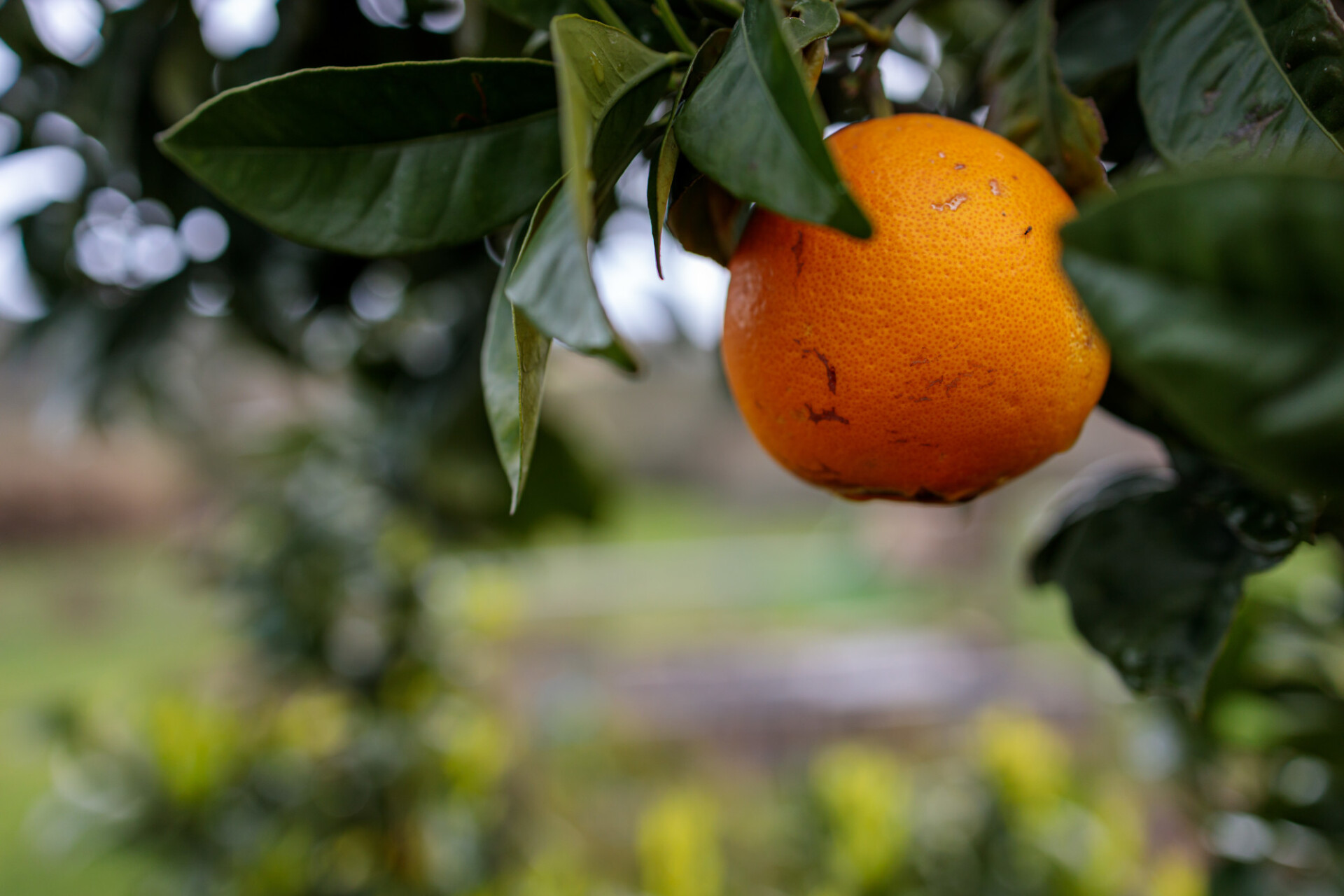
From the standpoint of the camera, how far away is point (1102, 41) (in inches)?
14.1

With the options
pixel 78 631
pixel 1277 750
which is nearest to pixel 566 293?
pixel 1277 750

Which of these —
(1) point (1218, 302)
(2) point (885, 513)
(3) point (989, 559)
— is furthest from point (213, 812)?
(3) point (989, 559)

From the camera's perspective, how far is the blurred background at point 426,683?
71cm

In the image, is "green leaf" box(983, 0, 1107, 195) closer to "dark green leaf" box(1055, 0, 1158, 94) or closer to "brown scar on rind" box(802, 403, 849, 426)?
"dark green leaf" box(1055, 0, 1158, 94)

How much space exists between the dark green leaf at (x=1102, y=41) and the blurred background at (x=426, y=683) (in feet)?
0.31

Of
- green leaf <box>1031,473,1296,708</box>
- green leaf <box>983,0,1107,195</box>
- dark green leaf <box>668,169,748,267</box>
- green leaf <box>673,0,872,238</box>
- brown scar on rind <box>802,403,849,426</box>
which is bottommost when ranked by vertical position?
green leaf <box>1031,473,1296,708</box>

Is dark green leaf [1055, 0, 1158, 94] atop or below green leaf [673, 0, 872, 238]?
below

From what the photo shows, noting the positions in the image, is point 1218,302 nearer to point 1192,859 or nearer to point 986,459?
point 986,459

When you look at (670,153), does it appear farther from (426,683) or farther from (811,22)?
(426,683)

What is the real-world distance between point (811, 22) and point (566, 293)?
0.40ft

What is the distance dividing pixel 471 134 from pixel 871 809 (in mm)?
1448

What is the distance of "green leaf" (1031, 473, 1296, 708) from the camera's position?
1.06 ft

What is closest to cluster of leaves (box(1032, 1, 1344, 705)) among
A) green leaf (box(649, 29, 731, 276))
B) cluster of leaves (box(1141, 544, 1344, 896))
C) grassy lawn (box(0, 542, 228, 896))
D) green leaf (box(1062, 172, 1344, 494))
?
green leaf (box(1062, 172, 1344, 494))

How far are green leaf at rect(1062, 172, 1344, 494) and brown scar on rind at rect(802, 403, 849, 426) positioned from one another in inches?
4.8
